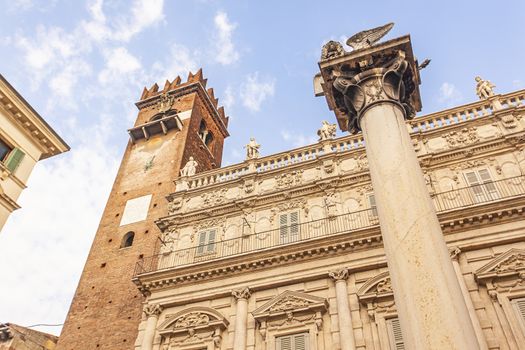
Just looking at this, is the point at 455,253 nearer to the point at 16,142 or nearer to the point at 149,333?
the point at 149,333

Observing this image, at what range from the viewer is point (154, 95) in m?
35.8

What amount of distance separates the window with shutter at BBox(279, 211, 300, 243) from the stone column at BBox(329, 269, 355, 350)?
2.92 meters

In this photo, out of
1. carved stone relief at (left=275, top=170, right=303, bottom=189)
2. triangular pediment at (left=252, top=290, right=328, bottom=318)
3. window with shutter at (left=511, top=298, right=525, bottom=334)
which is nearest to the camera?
window with shutter at (left=511, top=298, right=525, bottom=334)

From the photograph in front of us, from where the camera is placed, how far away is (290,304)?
16.0 meters

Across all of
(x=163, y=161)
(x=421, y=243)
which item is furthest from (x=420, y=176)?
(x=163, y=161)

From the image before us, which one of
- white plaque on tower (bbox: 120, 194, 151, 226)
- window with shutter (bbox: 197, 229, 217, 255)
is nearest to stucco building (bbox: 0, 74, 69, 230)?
white plaque on tower (bbox: 120, 194, 151, 226)

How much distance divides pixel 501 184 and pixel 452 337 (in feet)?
43.6

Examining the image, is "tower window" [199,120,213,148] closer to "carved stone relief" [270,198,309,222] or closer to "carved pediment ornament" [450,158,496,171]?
"carved stone relief" [270,198,309,222]

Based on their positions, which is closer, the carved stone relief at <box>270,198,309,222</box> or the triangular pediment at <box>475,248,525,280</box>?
the triangular pediment at <box>475,248,525,280</box>

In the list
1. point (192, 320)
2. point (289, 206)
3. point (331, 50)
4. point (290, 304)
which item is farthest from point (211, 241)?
point (331, 50)

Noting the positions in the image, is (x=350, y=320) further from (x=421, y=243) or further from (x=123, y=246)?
(x=123, y=246)

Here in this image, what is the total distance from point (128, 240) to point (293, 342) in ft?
40.1

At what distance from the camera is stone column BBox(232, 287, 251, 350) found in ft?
51.1

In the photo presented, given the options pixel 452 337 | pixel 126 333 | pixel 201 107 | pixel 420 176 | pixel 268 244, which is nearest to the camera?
pixel 452 337
